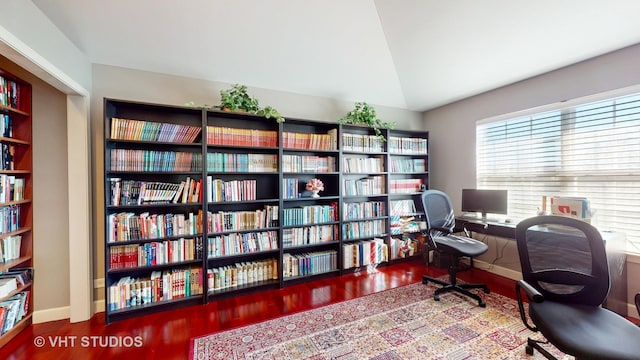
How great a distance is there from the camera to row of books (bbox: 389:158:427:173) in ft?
11.9

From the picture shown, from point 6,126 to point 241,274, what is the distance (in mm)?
2338

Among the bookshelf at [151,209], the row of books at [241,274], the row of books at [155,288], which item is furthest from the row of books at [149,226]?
the row of books at [241,274]

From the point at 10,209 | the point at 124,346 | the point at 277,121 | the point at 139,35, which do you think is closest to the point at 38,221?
the point at 10,209

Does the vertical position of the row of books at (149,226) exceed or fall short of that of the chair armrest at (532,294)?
it exceeds it

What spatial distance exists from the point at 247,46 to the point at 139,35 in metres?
0.94

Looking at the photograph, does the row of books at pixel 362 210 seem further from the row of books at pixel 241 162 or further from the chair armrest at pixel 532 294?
the chair armrest at pixel 532 294

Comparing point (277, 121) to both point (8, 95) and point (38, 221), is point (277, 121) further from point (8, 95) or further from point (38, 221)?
point (38, 221)

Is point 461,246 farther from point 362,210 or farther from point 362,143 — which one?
point 362,143

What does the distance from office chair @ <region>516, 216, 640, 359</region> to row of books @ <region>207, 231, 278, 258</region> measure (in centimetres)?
222

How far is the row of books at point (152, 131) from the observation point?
2213mm

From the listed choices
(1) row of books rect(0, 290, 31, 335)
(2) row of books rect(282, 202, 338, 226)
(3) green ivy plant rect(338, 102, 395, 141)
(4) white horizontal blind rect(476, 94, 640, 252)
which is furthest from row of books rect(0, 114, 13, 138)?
(4) white horizontal blind rect(476, 94, 640, 252)

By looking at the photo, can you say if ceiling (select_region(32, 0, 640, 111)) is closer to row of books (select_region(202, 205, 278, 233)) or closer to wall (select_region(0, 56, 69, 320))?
wall (select_region(0, 56, 69, 320))

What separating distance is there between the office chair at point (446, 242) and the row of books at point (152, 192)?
2.48 m

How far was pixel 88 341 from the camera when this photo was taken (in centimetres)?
192
